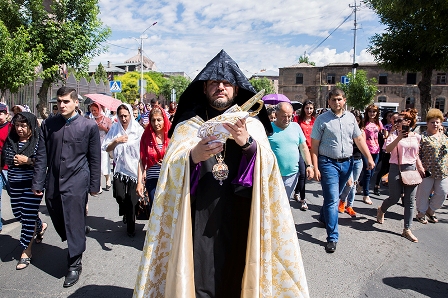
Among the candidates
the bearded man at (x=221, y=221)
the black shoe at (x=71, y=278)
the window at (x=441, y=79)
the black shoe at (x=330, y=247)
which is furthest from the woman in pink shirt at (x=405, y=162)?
the window at (x=441, y=79)

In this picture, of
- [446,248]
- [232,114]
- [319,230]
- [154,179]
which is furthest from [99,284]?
[446,248]

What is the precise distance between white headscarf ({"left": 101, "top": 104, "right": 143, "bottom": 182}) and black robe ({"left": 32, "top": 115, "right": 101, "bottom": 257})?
122 cm

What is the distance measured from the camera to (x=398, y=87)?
51188 millimetres

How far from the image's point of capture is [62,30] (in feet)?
45.6

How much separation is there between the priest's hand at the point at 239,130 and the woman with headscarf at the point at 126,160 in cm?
336

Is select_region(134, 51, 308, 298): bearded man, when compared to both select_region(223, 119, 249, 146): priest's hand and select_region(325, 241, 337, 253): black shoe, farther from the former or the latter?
select_region(325, 241, 337, 253): black shoe

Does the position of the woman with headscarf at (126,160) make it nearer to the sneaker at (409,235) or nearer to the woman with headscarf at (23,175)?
the woman with headscarf at (23,175)

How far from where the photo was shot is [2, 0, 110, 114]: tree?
44.7ft

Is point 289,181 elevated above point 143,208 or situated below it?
above

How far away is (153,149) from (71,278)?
177 centimetres

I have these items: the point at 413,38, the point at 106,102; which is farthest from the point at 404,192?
the point at 413,38

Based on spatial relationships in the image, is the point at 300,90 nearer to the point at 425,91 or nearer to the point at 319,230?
the point at 425,91

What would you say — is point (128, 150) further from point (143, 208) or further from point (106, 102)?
point (106, 102)

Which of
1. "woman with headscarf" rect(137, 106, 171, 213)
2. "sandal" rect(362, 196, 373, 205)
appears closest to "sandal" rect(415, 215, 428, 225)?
"sandal" rect(362, 196, 373, 205)
